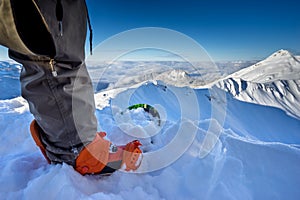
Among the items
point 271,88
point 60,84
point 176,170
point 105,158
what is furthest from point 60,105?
point 271,88

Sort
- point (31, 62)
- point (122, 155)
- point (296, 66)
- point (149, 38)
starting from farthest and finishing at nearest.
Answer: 1. point (296, 66)
2. point (149, 38)
3. point (122, 155)
4. point (31, 62)

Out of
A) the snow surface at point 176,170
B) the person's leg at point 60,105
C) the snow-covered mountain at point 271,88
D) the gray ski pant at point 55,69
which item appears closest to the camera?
the gray ski pant at point 55,69

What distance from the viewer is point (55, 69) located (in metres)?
0.48

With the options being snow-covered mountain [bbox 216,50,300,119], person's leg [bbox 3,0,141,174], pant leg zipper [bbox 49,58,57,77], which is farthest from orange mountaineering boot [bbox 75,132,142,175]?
snow-covered mountain [bbox 216,50,300,119]

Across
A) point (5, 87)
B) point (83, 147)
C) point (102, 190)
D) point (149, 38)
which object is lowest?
point (5, 87)

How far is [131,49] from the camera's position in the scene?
88 centimetres

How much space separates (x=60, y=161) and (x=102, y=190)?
0.19m

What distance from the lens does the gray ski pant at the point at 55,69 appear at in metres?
0.39

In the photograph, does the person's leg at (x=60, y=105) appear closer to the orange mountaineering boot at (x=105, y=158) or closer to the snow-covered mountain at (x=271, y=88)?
the orange mountaineering boot at (x=105, y=158)

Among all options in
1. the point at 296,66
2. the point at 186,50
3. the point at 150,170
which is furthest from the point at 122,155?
the point at 296,66

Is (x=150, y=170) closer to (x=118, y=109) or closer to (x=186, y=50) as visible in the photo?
(x=186, y=50)

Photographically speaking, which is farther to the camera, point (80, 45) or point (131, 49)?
point (131, 49)

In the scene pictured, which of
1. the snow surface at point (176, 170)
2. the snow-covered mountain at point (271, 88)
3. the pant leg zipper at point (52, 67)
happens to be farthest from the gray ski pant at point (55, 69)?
the snow-covered mountain at point (271, 88)

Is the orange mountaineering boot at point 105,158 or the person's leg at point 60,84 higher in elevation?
the person's leg at point 60,84
